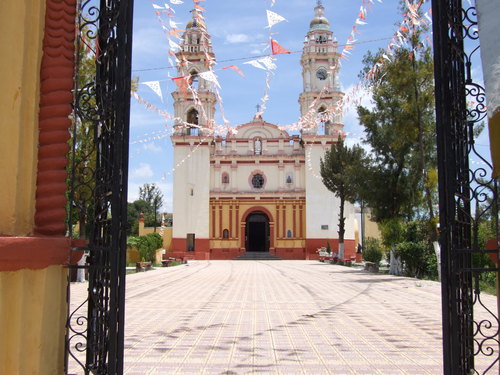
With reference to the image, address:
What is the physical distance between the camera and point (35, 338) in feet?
10.9

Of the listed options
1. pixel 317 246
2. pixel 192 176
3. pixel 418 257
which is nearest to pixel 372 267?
pixel 418 257

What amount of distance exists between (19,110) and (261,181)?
34.5 metres

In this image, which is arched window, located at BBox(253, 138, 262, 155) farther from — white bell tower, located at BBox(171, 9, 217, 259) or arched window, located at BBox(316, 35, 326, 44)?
arched window, located at BBox(316, 35, 326, 44)

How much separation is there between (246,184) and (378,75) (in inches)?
807

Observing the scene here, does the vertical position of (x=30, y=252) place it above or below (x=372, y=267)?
above

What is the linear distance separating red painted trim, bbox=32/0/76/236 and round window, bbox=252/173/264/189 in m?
34.1

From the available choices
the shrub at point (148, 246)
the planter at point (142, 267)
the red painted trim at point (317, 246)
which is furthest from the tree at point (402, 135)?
the red painted trim at point (317, 246)

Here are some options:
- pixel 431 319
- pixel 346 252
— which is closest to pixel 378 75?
pixel 431 319

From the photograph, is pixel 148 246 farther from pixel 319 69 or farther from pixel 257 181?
pixel 319 69

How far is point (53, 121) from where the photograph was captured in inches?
141

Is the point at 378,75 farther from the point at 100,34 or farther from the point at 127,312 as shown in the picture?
the point at 100,34

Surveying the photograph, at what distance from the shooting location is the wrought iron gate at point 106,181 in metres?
3.79

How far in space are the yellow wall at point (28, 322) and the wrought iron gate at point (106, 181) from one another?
11.3 inches

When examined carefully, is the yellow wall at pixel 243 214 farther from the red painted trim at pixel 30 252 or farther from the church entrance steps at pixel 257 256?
the red painted trim at pixel 30 252
